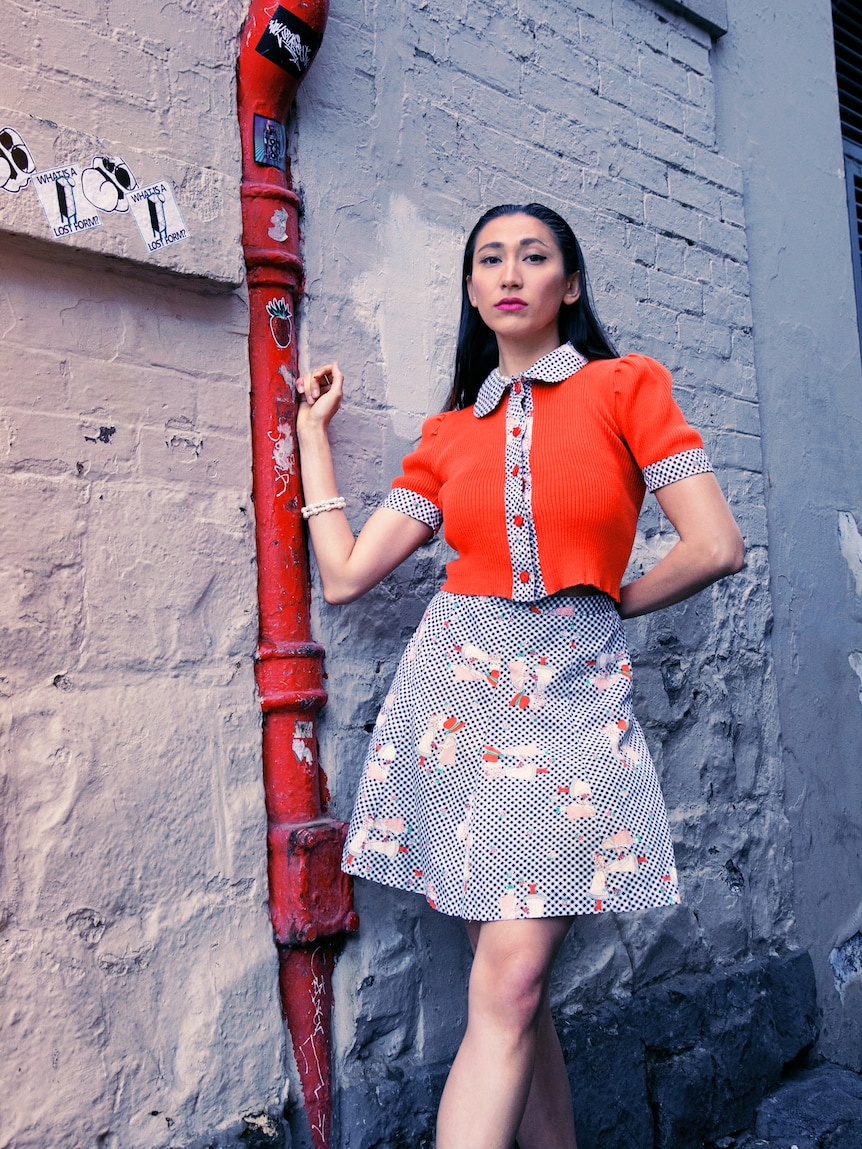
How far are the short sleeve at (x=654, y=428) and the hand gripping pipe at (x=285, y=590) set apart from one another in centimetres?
67

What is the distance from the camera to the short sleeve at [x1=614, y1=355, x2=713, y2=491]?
6.32ft

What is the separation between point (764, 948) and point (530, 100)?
240 centimetres

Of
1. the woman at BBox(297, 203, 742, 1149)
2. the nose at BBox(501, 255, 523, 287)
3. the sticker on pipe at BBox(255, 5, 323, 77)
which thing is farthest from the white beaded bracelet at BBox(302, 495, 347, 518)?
the sticker on pipe at BBox(255, 5, 323, 77)

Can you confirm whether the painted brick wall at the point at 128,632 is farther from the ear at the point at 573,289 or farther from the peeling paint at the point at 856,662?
the peeling paint at the point at 856,662

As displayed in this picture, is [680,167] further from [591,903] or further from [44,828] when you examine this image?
[44,828]

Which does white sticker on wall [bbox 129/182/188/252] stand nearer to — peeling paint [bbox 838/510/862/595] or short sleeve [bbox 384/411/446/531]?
short sleeve [bbox 384/411/446/531]

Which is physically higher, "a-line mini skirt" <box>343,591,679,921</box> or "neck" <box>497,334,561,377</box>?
"neck" <box>497,334,561,377</box>

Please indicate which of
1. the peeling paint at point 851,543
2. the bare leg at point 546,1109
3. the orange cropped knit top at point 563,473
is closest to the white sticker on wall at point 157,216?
the orange cropped knit top at point 563,473

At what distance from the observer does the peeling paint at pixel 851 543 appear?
145 inches

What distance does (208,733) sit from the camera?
2.03 m

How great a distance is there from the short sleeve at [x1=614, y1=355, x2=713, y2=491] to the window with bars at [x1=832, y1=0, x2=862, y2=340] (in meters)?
2.99

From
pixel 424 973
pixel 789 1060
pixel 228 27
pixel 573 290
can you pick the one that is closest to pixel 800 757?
pixel 789 1060

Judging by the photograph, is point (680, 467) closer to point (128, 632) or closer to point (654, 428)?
point (654, 428)

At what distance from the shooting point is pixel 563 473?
1.95 m
